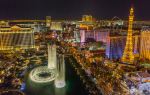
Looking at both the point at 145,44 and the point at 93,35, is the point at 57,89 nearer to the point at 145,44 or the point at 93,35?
the point at 145,44

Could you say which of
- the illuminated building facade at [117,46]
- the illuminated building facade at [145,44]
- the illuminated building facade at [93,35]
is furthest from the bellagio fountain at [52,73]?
the illuminated building facade at [93,35]

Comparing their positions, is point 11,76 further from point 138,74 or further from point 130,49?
point 130,49

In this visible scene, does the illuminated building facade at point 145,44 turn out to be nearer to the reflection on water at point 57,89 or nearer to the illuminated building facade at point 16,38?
the reflection on water at point 57,89

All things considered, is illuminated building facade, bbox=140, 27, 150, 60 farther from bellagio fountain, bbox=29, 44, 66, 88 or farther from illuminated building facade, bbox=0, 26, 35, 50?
illuminated building facade, bbox=0, 26, 35, 50

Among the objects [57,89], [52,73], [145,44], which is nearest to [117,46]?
[145,44]

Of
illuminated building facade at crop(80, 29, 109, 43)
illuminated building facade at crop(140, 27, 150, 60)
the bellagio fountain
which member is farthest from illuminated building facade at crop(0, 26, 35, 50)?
illuminated building facade at crop(140, 27, 150, 60)

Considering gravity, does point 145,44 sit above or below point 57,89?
above
